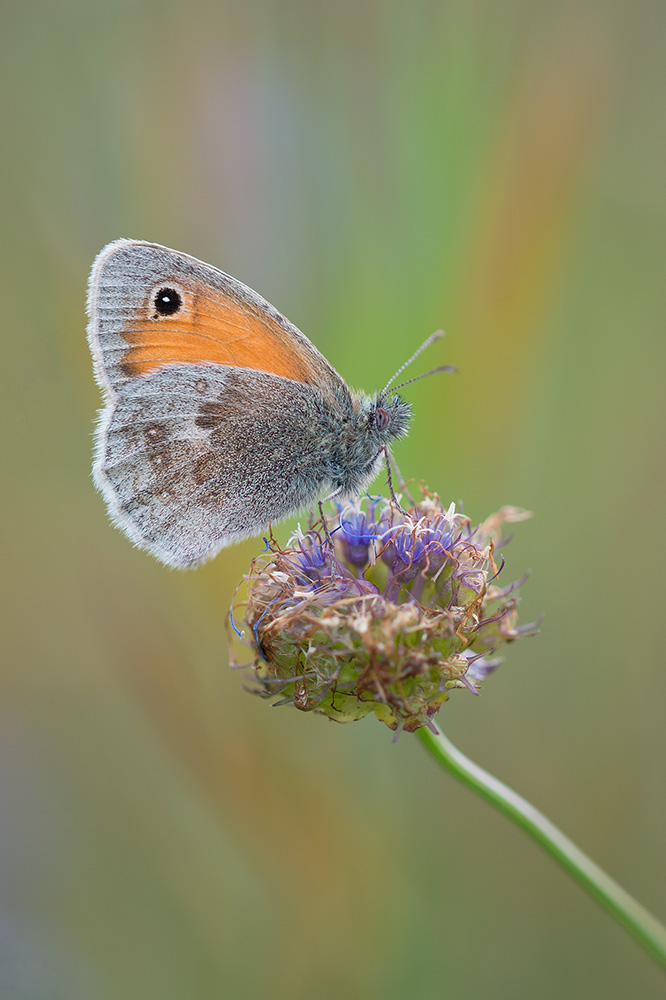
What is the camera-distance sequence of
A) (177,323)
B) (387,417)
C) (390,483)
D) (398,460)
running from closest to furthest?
(390,483), (177,323), (387,417), (398,460)

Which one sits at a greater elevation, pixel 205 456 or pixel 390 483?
pixel 205 456

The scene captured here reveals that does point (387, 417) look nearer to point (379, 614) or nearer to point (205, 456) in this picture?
point (205, 456)

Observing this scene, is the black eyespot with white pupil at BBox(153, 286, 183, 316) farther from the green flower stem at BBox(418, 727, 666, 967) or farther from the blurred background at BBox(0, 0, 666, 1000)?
the green flower stem at BBox(418, 727, 666, 967)

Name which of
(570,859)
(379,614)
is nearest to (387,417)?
(379,614)

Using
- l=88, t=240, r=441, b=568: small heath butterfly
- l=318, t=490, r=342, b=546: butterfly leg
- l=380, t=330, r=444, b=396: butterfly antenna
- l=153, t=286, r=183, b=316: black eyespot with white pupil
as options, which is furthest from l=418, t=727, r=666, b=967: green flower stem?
l=153, t=286, r=183, b=316: black eyespot with white pupil

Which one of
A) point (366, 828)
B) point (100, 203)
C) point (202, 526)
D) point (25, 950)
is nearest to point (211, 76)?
point (100, 203)

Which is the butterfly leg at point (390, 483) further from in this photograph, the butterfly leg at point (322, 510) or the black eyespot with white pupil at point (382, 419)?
the butterfly leg at point (322, 510)

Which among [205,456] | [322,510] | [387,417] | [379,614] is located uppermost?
[205,456]
